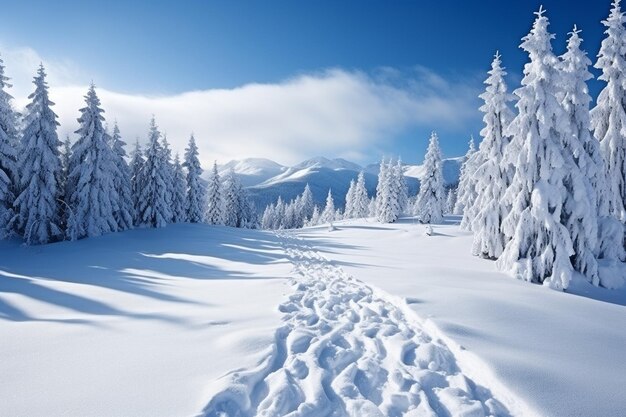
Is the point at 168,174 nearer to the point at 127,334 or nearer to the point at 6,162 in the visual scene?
the point at 6,162

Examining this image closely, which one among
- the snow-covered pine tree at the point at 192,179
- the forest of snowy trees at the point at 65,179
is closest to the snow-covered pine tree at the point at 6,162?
the forest of snowy trees at the point at 65,179

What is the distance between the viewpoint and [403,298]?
9766mm

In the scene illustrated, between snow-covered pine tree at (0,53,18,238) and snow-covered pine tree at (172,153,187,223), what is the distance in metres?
17.3

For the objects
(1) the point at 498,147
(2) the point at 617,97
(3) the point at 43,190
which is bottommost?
(3) the point at 43,190

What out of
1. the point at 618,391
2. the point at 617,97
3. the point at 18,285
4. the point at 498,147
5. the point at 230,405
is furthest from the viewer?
the point at 498,147

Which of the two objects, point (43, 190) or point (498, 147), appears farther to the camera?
point (43, 190)

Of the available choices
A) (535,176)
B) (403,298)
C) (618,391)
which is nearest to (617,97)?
(535,176)

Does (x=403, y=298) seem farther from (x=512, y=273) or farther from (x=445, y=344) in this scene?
(x=512, y=273)

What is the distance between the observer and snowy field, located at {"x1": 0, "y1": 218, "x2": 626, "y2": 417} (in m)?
4.45

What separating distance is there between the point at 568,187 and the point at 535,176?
168 centimetres

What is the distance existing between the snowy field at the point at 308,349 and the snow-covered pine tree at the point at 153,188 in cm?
2440

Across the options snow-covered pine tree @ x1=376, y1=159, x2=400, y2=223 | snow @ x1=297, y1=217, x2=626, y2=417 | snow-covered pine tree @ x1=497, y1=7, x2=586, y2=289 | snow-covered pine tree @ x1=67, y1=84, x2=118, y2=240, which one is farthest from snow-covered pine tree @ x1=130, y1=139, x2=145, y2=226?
snow-covered pine tree @ x1=376, y1=159, x2=400, y2=223

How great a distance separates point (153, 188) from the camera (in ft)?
121

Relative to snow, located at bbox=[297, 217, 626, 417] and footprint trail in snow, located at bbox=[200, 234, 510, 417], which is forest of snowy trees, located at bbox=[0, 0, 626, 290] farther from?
footprint trail in snow, located at bbox=[200, 234, 510, 417]
